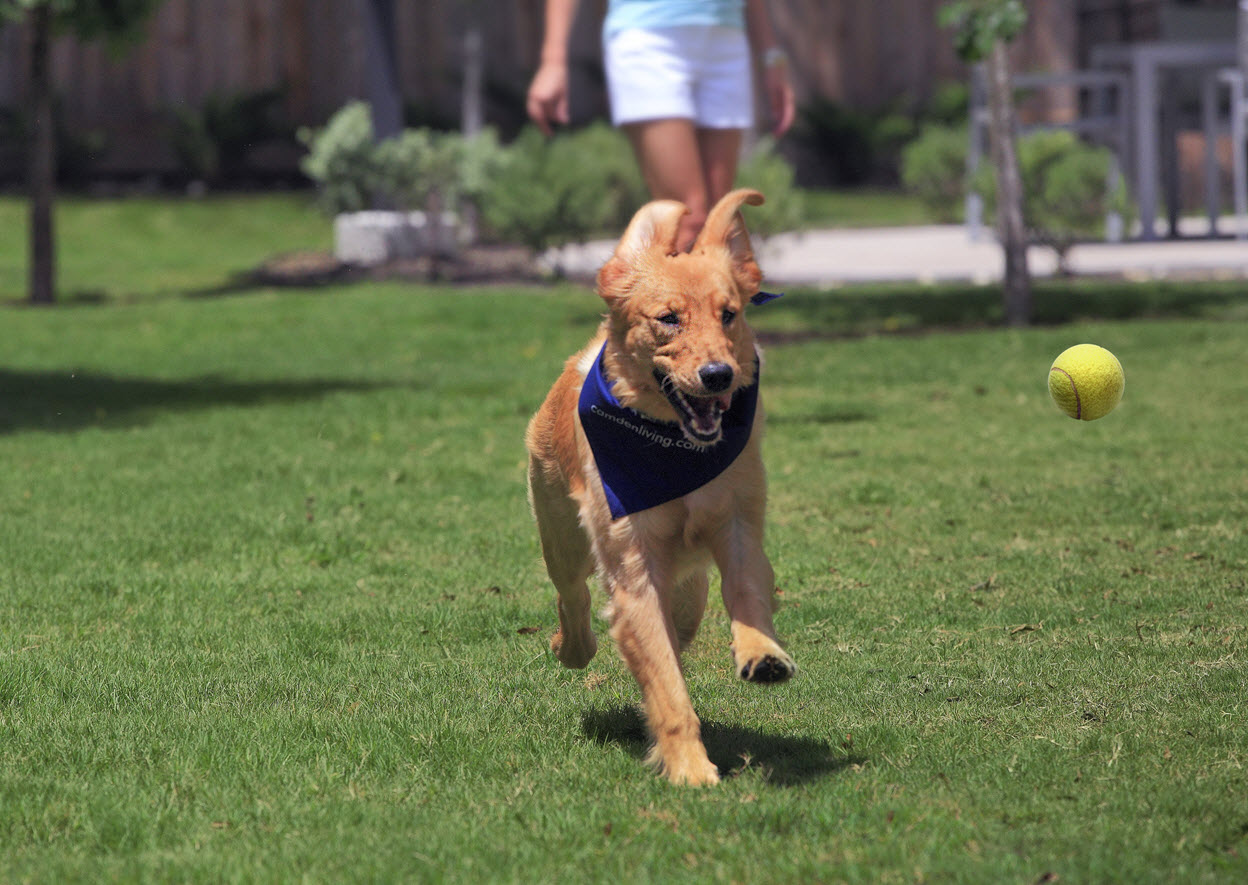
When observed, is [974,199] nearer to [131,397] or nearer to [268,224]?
[268,224]

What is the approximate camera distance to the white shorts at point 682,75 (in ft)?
21.2

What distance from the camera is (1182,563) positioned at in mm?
5574

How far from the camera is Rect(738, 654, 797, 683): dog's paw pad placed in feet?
11.4

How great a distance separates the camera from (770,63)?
7.43m

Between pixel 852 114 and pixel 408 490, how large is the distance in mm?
21302

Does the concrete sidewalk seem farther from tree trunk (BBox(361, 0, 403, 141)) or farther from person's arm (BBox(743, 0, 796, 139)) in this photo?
person's arm (BBox(743, 0, 796, 139))

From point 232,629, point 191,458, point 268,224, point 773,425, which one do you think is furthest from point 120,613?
point 268,224

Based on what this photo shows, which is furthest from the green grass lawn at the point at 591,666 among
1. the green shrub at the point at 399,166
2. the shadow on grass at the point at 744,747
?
the green shrub at the point at 399,166

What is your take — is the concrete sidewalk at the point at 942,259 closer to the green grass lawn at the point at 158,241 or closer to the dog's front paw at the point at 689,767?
the green grass lawn at the point at 158,241

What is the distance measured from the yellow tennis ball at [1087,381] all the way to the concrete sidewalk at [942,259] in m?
9.97

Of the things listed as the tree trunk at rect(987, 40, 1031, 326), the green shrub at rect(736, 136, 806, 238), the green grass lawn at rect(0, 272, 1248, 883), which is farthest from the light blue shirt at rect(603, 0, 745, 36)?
the green shrub at rect(736, 136, 806, 238)

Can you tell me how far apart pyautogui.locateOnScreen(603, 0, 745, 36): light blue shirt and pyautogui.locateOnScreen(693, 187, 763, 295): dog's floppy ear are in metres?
2.90

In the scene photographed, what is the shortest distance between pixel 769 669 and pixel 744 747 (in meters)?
0.49

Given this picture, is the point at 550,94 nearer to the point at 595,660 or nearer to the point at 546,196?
the point at 595,660
